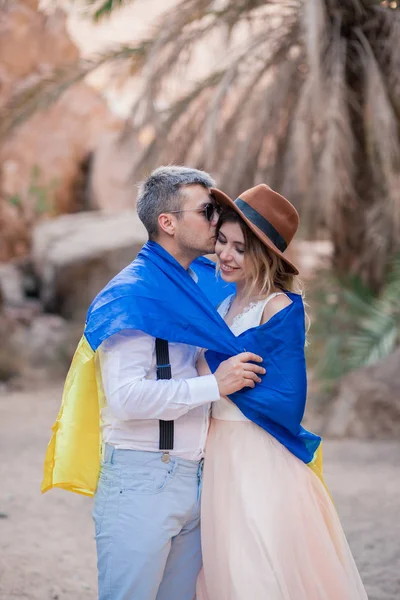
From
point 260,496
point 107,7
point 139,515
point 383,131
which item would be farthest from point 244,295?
point 107,7

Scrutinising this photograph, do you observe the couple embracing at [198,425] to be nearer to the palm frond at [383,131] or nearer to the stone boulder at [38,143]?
the palm frond at [383,131]

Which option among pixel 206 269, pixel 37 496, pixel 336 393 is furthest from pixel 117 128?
pixel 206 269

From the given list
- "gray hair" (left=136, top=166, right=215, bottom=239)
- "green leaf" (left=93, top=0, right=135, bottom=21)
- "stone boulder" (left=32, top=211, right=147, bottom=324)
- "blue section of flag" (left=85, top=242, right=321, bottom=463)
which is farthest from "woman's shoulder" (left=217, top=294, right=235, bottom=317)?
"stone boulder" (left=32, top=211, right=147, bottom=324)

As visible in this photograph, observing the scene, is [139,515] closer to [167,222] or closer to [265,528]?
[265,528]

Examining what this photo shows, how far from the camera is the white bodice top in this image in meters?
2.45

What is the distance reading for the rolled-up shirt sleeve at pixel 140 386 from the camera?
7.26ft

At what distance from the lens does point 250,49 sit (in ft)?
26.1

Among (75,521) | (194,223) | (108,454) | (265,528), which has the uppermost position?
(194,223)

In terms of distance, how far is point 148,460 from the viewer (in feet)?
7.64

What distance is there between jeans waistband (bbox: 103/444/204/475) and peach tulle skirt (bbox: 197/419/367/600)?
6cm

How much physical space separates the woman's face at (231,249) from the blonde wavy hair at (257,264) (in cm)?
1

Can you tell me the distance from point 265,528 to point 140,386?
1.95 feet

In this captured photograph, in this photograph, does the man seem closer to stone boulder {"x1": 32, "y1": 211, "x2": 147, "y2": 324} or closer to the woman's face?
the woman's face

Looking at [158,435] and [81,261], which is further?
[81,261]
